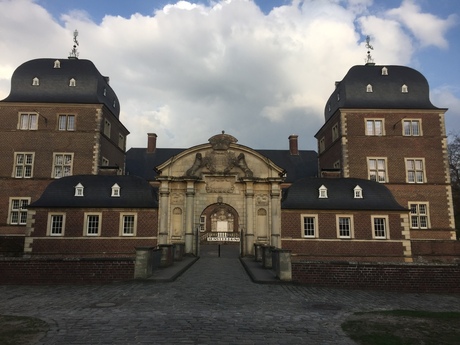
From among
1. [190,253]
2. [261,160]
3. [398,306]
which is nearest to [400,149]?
[261,160]

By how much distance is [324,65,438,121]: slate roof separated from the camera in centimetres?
3462

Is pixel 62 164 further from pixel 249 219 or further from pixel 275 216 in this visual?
pixel 275 216

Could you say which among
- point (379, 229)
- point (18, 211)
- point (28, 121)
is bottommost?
point (379, 229)

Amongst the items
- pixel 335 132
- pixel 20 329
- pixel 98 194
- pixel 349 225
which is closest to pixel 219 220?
pixel 335 132

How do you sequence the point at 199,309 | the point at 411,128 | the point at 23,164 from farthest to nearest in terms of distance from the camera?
the point at 411,128 → the point at 23,164 → the point at 199,309

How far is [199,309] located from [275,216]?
17.6 metres

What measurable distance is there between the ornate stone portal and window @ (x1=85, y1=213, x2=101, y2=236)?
14.6ft

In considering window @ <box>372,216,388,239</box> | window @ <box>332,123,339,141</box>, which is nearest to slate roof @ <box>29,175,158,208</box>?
window @ <box>372,216,388,239</box>

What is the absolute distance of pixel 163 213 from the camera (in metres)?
26.3

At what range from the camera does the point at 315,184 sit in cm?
2780

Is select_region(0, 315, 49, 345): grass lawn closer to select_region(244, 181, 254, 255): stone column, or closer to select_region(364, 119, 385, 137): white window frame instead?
select_region(244, 181, 254, 255): stone column

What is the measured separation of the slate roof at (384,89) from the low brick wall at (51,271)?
28014 millimetres

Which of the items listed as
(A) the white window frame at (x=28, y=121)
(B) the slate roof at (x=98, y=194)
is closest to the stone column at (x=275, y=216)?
(B) the slate roof at (x=98, y=194)

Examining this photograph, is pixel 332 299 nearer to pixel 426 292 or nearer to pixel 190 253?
pixel 426 292
